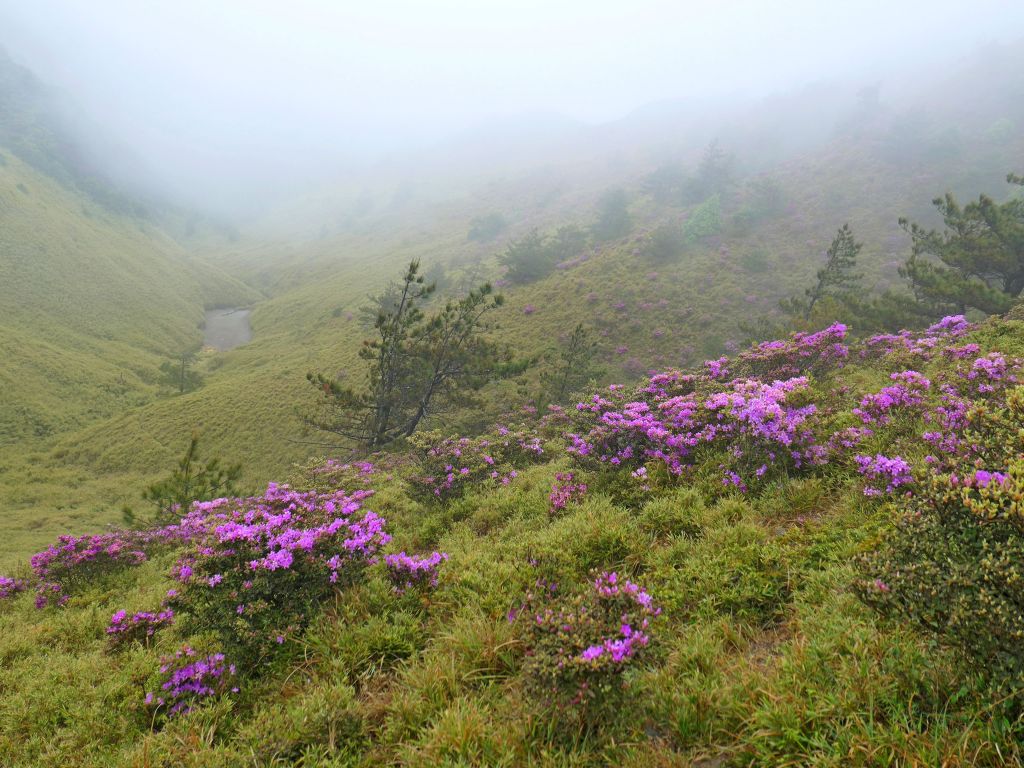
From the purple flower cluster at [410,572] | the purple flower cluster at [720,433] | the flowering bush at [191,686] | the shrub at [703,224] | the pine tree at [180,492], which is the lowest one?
the pine tree at [180,492]

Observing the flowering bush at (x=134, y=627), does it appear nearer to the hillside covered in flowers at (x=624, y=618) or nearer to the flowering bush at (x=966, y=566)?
the hillside covered in flowers at (x=624, y=618)

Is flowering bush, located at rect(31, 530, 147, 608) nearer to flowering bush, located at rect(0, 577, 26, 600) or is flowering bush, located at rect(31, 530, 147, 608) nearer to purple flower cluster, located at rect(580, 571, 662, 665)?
flowering bush, located at rect(0, 577, 26, 600)

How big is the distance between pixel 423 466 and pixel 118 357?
52.1m

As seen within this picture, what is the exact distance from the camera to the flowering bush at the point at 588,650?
10.6ft

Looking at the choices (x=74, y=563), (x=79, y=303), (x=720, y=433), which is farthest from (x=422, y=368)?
(x=79, y=303)

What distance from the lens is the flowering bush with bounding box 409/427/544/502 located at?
385 inches

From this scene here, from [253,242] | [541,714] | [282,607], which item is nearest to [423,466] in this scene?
[282,607]

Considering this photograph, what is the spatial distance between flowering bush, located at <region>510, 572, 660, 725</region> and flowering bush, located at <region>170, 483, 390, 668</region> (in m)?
3.03

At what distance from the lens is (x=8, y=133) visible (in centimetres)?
9256

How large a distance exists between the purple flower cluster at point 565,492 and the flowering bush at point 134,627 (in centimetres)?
614

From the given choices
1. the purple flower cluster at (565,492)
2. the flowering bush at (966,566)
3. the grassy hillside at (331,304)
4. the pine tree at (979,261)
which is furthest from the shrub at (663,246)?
the flowering bush at (966,566)

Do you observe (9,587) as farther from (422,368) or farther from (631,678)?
(422,368)

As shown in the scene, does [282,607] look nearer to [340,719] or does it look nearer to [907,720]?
[340,719]

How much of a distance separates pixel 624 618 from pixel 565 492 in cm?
433
